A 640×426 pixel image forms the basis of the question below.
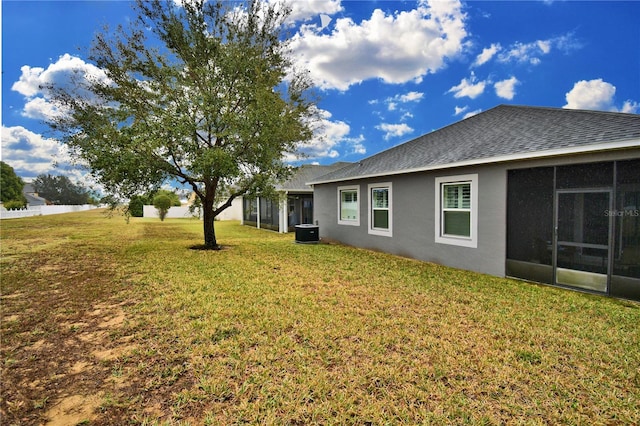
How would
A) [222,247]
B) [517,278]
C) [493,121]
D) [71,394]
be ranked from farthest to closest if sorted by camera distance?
1. [222,247]
2. [493,121]
3. [517,278]
4. [71,394]

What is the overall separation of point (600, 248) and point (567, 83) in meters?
7.82

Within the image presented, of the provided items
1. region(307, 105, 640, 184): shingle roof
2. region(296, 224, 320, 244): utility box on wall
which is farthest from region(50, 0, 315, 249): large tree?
region(307, 105, 640, 184): shingle roof

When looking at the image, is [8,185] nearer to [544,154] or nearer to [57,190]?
[57,190]

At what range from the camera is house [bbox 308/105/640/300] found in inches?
204

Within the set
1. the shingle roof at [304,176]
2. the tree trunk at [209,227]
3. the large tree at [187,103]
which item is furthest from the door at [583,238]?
Answer: the shingle roof at [304,176]

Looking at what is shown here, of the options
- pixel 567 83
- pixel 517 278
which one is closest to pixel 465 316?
pixel 517 278

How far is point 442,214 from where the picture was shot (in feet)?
26.6

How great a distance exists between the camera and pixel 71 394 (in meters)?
2.71

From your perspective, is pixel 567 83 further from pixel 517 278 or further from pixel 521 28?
pixel 517 278

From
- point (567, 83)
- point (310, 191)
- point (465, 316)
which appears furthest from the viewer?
point (310, 191)

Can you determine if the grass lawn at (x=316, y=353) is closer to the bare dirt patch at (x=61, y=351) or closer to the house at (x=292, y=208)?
the bare dirt patch at (x=61, y=351)

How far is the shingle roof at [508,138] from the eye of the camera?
5.42 m

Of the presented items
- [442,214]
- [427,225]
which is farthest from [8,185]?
[442,214]

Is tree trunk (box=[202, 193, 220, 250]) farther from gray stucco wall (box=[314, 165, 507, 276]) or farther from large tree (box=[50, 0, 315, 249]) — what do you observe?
gray stucco wall (box=[314, 165, 507, 276])
